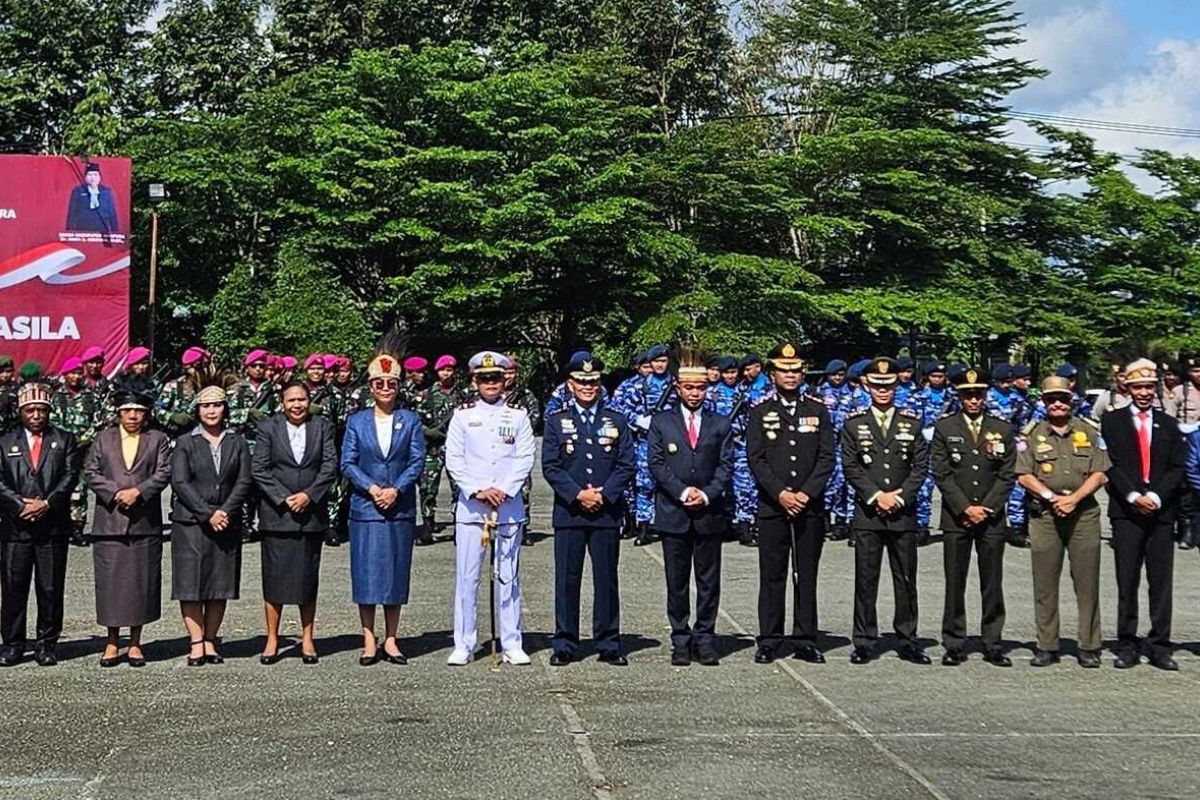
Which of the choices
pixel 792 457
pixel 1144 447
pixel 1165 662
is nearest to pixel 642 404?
pixel 792 457

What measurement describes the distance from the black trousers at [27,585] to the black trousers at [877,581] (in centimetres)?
494

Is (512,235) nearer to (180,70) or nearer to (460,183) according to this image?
(460,183)

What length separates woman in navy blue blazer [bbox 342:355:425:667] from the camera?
907 centimetres

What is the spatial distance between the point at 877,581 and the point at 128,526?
466 cm

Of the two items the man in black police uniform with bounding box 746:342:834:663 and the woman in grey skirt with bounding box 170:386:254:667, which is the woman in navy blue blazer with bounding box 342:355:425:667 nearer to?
the woman in grey skirt with bounding box 170:386:254:667

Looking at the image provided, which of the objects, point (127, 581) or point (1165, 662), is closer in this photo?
point (127, 581)

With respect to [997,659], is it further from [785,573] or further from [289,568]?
[289,568]

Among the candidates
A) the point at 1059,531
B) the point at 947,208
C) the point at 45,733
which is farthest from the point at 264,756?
the point at 947,208

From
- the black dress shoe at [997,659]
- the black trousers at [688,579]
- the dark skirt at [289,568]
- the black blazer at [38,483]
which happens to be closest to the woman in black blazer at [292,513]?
the dark skirt at [289,568]

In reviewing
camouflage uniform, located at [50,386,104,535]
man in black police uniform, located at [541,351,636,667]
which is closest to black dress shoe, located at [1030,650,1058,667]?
man in black police uniform, located at [541,351,636,667]

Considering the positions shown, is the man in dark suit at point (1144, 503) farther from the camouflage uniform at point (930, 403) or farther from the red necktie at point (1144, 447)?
the camouflage uniform at point (930, 403)

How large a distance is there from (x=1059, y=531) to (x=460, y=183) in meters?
26.0

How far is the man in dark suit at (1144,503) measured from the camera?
9250 millimetres

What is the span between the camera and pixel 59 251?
2783 centimetres
